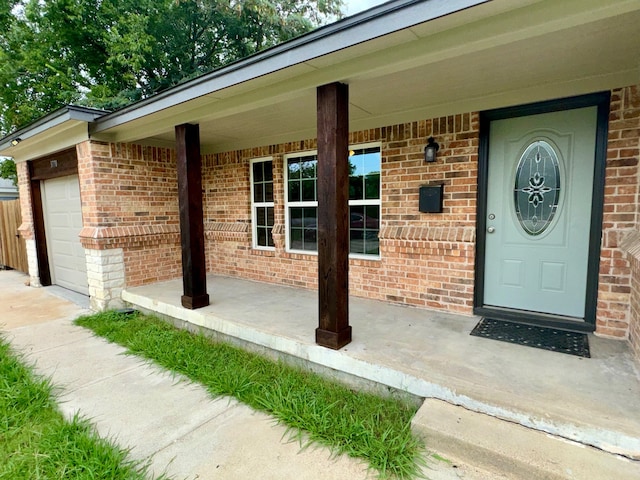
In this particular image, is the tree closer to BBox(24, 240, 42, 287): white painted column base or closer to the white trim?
BBox(24, 240, 42, 287): white painted column base

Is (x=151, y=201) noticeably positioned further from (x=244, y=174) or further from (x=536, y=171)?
(x=536, y=171)

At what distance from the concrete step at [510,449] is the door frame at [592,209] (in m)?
1.64

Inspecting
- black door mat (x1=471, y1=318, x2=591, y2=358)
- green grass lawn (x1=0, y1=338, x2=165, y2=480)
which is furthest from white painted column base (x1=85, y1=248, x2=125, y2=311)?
black door mat (x1=471, y1=318, x2=591, y2=358)

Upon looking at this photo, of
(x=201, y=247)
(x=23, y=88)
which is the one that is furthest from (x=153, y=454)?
(x=23, y=88)

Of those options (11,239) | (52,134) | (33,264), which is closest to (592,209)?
(52,134)

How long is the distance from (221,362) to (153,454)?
3.69 ft

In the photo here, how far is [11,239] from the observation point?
8633 mm

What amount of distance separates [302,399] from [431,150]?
2754 millimetres

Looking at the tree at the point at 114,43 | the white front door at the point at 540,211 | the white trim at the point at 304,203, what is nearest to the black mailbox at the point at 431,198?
the white front door at the point at 540,211

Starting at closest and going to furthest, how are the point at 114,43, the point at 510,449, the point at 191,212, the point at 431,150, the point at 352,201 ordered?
the point at 510,449 → the point at 431,150 → the point at 191,212 → the point at 352,201 → the point at 114,43

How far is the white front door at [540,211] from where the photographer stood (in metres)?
3.10

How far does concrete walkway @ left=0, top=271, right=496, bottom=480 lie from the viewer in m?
2.00

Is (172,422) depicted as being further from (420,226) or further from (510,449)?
(420,226)

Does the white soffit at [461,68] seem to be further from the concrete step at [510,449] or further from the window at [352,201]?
the concrete step at [510,449]
